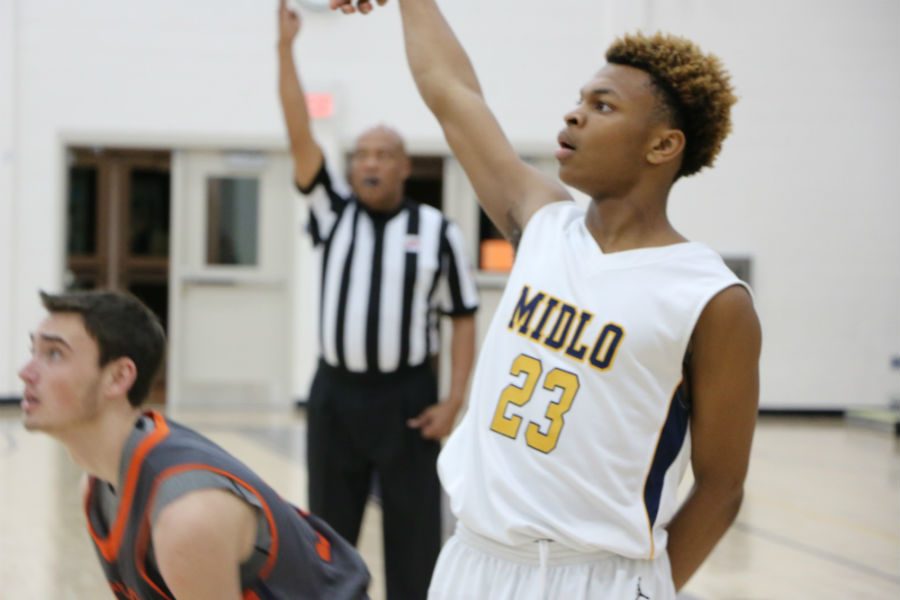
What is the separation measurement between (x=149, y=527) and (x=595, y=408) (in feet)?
2.24

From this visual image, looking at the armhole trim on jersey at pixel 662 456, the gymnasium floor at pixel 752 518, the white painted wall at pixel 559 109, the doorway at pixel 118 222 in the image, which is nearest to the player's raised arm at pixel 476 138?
the armhole trim on jersey at pixel 662 456

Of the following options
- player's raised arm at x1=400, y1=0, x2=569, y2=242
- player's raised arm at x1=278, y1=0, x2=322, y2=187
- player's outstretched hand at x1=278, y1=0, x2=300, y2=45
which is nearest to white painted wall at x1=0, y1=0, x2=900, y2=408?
player's raised arm at x1=278, y1=0, x2=322, y2=187

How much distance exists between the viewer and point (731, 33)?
11656 millimetres

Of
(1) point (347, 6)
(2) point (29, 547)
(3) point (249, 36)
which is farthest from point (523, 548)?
(3) point (249, 36)

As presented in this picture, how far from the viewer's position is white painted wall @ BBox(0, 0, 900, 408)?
1090cm

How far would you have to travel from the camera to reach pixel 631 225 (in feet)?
6.18

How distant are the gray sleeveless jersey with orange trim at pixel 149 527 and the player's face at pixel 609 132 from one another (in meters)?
0.68

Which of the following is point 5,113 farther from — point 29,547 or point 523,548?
point 523,548

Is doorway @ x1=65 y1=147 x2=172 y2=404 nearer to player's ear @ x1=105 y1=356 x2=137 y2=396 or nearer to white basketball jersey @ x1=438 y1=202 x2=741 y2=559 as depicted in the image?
player's ear @ x1=105 y1=356 x2=137 y2=396

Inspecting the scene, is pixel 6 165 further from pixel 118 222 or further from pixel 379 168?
pixel 379 168

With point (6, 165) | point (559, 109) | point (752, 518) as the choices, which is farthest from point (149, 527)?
point (559, 109)

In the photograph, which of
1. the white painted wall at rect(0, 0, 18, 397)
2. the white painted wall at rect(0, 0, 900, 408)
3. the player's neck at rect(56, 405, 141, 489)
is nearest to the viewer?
the player's neck at rect(56, 405, 141, 489)

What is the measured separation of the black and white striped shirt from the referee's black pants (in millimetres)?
119

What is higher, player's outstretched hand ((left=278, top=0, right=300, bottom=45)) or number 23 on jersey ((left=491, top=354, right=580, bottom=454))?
player's outstretched hand ((left=278, top=0, right=300, bottom=45))
